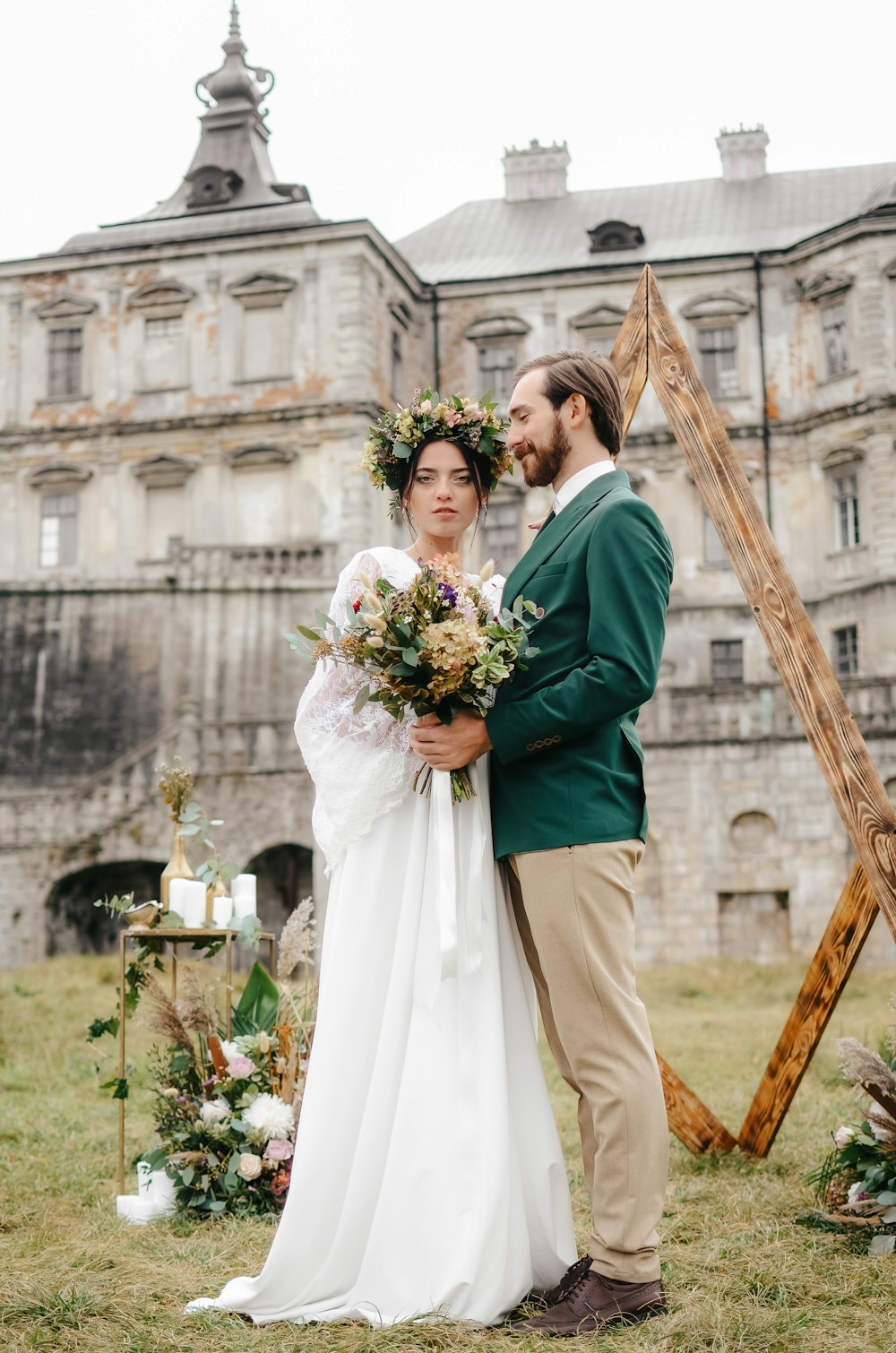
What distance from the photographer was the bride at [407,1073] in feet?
13.1

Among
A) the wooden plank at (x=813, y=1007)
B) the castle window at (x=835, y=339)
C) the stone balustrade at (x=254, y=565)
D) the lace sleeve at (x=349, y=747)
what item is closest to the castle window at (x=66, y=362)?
the stone balustrade at (x=254, y=565)

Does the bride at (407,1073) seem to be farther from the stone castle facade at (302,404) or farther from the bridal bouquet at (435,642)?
the stone castle facade at (302,404)

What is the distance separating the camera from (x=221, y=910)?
21.7 feet

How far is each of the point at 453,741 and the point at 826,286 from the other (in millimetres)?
30135

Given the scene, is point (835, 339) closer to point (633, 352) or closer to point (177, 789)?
point (633, 352)

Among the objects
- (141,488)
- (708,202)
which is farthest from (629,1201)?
(708,202)

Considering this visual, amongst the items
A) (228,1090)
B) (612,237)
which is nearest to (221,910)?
(228,1090)

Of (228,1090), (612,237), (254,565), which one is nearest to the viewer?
(228,1090)

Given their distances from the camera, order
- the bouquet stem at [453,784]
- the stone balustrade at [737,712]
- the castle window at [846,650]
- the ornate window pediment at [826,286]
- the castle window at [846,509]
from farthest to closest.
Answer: the ornate window pediment at [826,286]
the castle window at [846,509]
the castle window at [846,650]
the stone balustrade at [737,712]
the bouquet stem at [453,784]

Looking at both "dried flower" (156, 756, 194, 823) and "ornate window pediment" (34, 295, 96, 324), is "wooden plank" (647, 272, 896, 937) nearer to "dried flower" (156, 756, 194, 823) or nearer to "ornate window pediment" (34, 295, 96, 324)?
"dried flower" (156, 756, 194, 823)

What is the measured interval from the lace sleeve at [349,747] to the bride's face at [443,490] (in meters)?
0.17

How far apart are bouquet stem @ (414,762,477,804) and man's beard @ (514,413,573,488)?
3.07ft

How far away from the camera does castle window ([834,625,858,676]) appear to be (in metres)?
29.7

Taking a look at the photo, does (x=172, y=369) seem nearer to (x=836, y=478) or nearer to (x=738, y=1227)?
(x=836, y=478)
